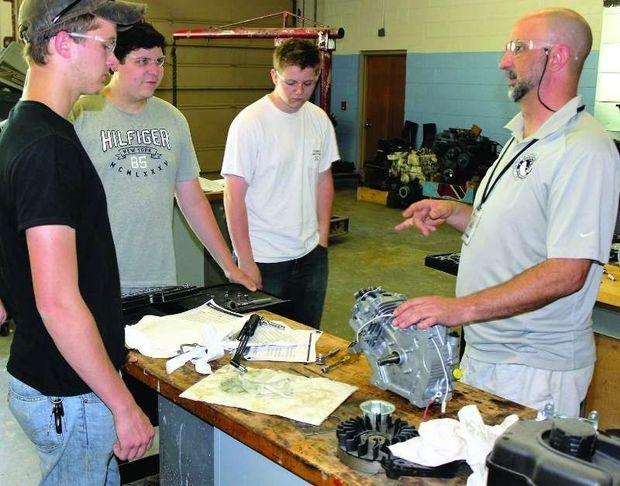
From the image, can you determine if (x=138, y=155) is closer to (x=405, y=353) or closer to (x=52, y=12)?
(x=52, y=12)

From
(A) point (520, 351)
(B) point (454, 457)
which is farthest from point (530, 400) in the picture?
(B) point (454, 457)

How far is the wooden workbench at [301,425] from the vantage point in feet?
4.21

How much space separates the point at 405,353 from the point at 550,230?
0.51 metres

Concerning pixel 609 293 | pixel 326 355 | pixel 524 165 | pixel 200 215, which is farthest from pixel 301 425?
pixel 609 293

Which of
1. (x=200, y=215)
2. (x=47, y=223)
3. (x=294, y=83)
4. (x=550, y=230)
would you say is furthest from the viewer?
(x=294, y=83)

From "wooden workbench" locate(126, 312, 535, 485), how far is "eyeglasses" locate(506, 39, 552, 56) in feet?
3.04

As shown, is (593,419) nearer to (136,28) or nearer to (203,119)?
(136,28)

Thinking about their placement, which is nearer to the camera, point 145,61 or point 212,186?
point 145,61

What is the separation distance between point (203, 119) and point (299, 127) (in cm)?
679

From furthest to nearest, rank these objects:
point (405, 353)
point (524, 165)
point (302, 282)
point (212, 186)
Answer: point (212, 186), point (302, 282), point (524, 165), point (405, 353)

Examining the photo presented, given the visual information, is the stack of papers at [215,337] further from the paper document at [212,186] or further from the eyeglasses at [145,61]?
the paper document at [212,186]

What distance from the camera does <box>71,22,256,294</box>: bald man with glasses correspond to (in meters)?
2.22

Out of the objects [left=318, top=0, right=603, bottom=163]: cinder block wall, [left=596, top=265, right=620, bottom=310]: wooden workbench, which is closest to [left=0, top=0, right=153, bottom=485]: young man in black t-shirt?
[left=596, top=265, right=620, bottom=310]: wooden workbench

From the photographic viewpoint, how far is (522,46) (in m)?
1.89
